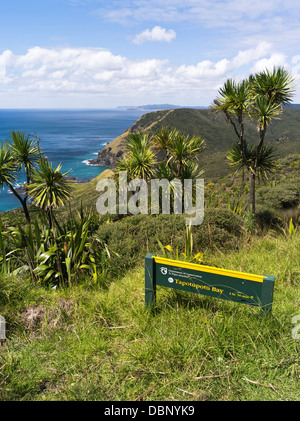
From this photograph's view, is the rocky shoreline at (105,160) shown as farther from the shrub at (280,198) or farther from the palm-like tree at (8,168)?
the palm-like tree at (8,168)

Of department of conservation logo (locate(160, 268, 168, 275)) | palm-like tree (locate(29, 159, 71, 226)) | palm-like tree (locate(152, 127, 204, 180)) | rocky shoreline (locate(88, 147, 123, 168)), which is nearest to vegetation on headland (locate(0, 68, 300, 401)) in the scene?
department of conservation logo (locate(160, 268, 168, 275))

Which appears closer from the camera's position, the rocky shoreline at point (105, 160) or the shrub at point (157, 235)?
the shrub at point (157, 235)

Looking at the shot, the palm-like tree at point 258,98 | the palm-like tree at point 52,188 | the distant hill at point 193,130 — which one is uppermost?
the distant hill at point 193,130

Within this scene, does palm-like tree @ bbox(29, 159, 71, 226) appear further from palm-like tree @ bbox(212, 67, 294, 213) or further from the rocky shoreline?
the rocky shoreline

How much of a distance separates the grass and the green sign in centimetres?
20

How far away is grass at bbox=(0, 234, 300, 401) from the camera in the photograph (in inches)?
92.1

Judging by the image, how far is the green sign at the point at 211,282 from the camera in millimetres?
2664

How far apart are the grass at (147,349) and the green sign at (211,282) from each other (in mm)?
203

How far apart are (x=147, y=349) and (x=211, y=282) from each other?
2.81 feet

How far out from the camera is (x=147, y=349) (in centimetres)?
266

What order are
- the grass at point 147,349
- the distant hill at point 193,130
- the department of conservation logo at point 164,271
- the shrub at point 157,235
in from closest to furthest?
the grass at point 147,349, the department of conservation logo at point 164,271, the shrub at point 157,235, the distant hill at point 193,130

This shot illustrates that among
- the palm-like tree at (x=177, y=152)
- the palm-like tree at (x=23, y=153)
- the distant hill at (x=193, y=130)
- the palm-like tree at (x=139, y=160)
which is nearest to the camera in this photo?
the palm-like tree at (x=23, y=153)

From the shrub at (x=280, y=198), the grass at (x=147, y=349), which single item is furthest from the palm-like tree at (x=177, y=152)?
the grass at (x=147, y=349)
